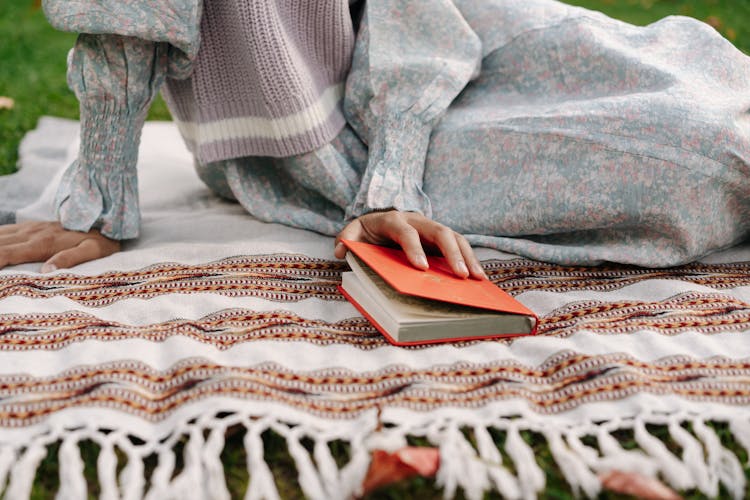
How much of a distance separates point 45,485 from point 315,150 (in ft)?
2.72

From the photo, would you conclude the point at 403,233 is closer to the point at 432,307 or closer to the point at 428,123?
the point at 432,307

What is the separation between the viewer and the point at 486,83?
164 cm

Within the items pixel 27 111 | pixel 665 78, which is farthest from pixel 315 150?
pixel 27 111

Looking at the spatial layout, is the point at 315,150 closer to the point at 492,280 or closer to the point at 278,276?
the point at 278,276

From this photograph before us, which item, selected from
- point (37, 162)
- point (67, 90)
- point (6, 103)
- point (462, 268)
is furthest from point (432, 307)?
point (67, 90)

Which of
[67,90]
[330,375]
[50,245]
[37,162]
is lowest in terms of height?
[67,90]

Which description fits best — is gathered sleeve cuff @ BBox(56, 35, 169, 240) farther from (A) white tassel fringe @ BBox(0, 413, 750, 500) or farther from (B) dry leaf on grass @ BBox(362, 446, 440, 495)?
(B) dry leaf on grass @ BBox(362, 446, 440, 495)

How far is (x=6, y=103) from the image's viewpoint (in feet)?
8.42

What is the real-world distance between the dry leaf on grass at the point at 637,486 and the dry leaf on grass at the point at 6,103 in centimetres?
236

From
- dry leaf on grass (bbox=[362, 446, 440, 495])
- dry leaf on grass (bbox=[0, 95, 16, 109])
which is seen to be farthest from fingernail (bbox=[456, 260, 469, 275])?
dry leaf on grass (bbox=[0, 95, 16, 109])

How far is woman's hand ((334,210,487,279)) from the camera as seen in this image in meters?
1.22

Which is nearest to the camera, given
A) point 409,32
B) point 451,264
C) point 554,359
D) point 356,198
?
point 554,359

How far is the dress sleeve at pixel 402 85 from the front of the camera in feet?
4.80

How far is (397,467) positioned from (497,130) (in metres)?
0.80
